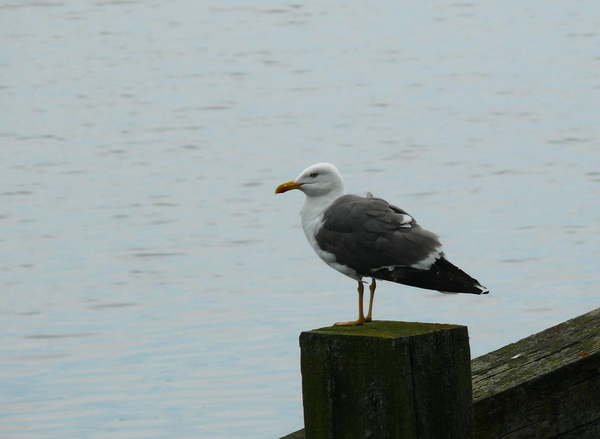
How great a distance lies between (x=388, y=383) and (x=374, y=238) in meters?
1.31

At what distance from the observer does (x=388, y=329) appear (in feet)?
9.11

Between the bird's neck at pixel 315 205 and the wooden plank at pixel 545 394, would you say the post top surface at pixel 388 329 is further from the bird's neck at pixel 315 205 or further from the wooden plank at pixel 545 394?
the bird's neck at pixel 315 205

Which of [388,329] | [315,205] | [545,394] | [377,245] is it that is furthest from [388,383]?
[315,205]

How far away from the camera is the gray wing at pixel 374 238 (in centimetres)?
374

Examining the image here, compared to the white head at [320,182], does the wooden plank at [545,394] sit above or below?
below

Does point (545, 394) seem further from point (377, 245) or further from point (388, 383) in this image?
point (377, 245)

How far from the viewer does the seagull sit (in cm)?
363

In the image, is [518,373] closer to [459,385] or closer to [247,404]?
[459,385]

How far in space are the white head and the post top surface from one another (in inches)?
60.1

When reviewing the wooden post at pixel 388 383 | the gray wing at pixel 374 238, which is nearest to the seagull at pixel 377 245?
the gray wing at pixel 374 238

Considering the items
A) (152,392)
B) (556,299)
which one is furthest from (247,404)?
(556,299)

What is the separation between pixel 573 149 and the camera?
551 inches

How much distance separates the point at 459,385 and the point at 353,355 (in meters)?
0.27

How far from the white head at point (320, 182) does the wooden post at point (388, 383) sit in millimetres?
1634
